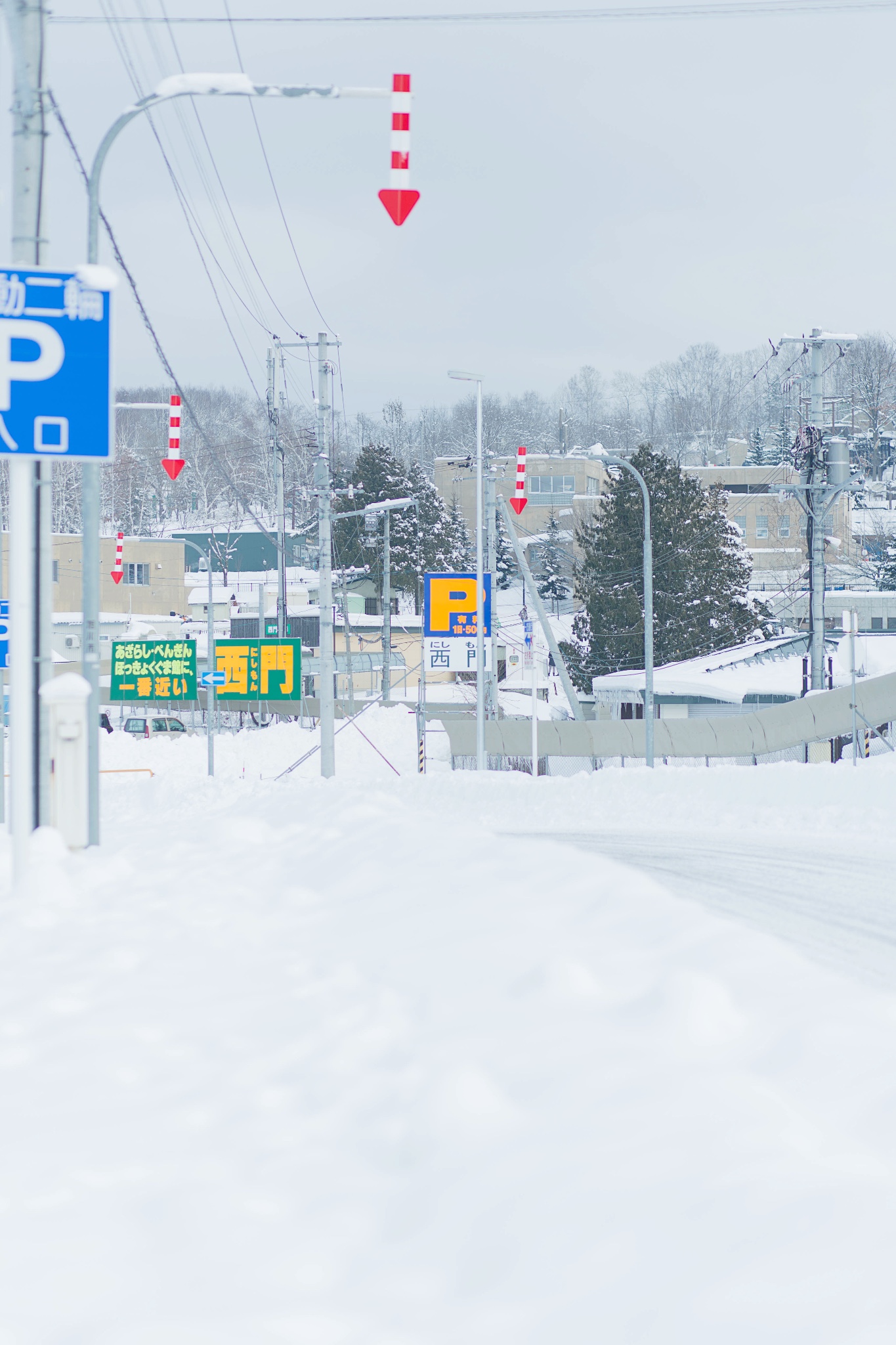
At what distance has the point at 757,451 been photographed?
113875mm

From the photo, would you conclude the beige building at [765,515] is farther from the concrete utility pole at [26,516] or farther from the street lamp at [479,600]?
the concrete utility pole at [26,516]

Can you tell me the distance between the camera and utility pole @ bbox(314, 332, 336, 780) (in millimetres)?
26922

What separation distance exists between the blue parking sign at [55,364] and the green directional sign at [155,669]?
29776 mm

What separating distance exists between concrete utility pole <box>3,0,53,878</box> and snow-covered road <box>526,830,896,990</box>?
576 centimetres

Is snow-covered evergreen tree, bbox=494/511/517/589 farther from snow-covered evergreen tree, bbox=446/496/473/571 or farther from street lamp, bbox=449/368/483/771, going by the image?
street lamp, bbox=449/368/483/771

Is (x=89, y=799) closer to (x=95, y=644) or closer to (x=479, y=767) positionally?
(x=95, y=644)

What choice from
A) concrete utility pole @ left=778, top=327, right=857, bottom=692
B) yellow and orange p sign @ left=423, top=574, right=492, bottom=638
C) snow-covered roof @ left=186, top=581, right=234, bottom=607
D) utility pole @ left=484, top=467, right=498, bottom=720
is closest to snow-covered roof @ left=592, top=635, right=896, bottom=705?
concrete utility pole @ left=778, top=327, right=857, bottom=692

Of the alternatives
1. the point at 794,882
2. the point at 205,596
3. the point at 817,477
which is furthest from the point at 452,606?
the point at 205,596

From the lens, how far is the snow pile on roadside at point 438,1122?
3.24 m

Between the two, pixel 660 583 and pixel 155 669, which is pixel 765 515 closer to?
pixel 660 583

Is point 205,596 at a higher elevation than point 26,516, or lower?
higher

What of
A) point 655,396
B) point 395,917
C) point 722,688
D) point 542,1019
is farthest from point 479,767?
point 655,396

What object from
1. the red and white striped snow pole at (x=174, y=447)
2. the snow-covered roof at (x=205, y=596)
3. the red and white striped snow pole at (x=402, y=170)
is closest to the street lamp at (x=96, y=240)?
the red and white striped snow pole at (x=402, y=170)

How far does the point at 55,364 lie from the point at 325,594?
64.0 ft
